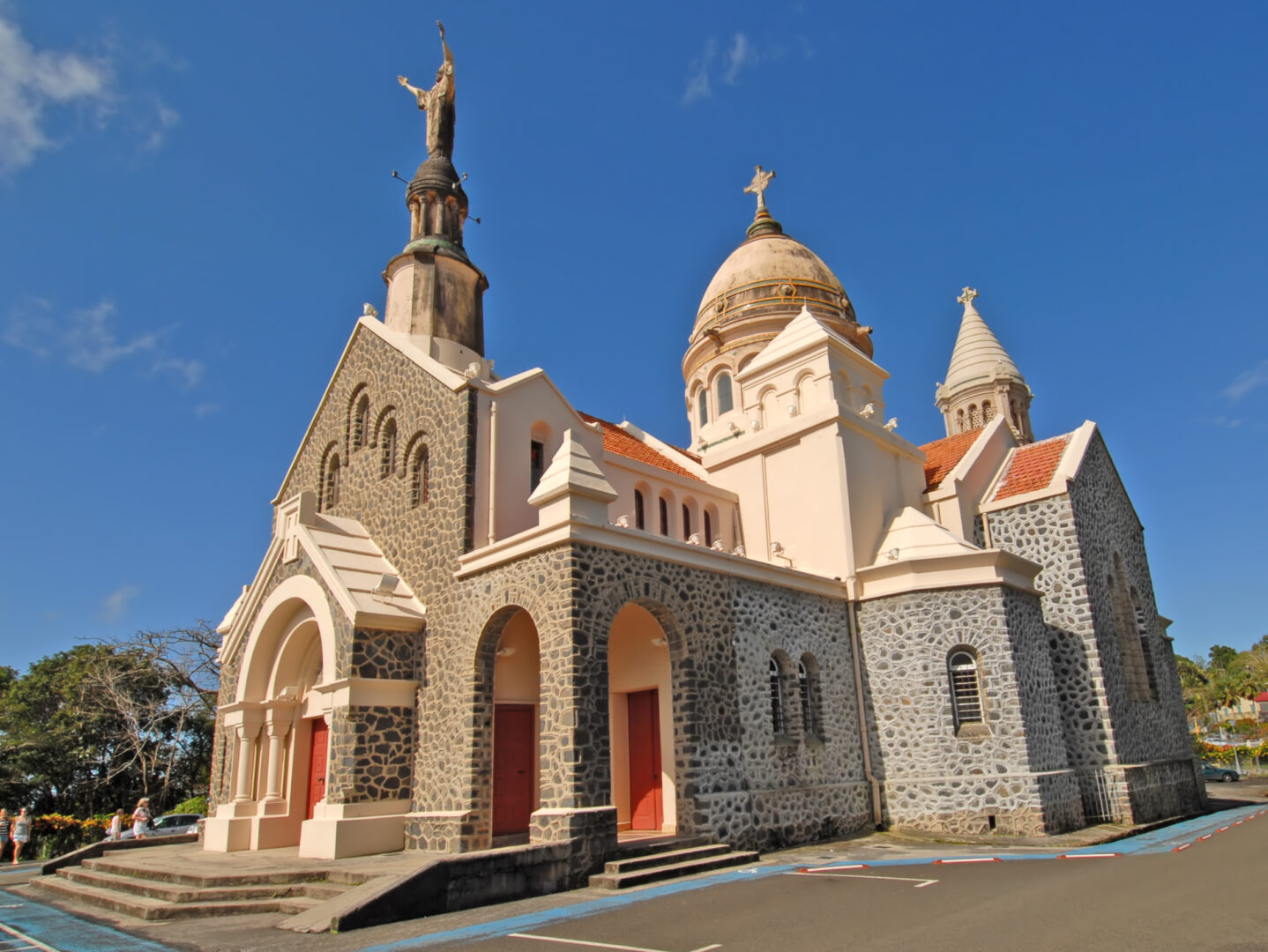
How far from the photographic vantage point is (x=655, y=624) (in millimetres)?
15148

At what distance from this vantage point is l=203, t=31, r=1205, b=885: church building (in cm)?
1325

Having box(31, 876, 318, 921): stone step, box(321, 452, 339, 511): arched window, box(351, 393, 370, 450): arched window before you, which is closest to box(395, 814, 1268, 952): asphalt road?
box(31, 876, 318, 921): stone step

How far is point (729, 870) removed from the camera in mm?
12242

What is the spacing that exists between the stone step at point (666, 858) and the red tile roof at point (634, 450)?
846 cm

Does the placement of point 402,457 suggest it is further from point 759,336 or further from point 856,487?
point 759,336

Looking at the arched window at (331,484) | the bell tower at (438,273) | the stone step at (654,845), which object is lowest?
the stone step at (654,845)

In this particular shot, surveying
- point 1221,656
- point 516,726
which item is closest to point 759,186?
point 516,726

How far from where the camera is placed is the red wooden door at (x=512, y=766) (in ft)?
45.3

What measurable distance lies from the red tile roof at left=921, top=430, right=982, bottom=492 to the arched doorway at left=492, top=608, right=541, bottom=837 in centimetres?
1179

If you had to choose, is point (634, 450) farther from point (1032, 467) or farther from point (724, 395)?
point (1032, 467)

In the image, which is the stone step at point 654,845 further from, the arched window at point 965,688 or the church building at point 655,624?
the arched window at point 965,688

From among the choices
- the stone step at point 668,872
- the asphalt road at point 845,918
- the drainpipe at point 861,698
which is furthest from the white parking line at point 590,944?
the drainpipe at point 861,698

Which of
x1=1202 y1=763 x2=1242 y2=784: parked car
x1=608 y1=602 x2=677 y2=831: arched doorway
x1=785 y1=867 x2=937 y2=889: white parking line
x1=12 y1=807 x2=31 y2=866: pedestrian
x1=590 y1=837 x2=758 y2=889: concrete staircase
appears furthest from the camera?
x1=1202 y1=763 x2=1242 y2=784: parked car

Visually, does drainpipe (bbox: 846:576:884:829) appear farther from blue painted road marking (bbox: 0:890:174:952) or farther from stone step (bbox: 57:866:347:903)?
blue painted road marking (bbox: 0:890:174:952)
